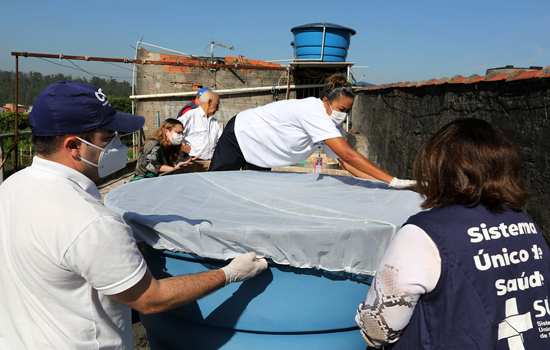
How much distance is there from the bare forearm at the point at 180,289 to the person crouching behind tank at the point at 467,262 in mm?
436

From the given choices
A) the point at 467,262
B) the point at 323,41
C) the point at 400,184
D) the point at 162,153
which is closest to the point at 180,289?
the point at 467,262

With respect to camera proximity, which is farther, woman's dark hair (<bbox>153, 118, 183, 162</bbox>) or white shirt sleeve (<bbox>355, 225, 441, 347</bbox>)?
woman's dark hair (<bbox>153, 118, 183, 162</bbox>)

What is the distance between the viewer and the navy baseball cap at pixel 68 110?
1.12m

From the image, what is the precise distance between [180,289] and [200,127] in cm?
379

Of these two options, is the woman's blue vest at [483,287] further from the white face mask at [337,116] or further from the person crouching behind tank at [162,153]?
the person crouching behind tank at [162,153]

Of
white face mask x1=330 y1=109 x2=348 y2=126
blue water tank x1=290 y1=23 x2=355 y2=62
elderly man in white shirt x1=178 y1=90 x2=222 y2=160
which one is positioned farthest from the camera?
blue water tank x1=290 y1=23 x2=355 y2=62

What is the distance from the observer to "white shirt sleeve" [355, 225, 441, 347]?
3.23ft

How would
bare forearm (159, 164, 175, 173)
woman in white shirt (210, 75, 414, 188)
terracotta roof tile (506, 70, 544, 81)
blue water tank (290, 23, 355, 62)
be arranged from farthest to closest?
blue water tank (290, 23, 355, 62), bare forearm (159, 164, 175, 173), terracotta roof tile (506, 70, 544, 81), woman in white shirt (210, 75, 414, 188)

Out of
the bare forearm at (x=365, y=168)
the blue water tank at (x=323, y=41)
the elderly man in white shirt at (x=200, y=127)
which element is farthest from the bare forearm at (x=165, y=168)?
the blue water tank at (x=323, y=41)

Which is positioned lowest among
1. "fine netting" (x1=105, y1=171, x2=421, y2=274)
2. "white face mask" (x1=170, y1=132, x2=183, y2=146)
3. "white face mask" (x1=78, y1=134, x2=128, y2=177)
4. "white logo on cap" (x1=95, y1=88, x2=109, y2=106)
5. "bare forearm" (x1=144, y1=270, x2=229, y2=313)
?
"bare forearm" (x1=144, y1=270, x2=229, y2=313)

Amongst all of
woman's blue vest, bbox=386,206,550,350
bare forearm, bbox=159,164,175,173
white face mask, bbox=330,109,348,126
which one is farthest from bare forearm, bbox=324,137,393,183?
bare forearm, bbox=159,164,175,173

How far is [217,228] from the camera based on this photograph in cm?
139

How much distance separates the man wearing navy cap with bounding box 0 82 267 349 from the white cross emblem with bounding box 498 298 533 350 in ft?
2.41

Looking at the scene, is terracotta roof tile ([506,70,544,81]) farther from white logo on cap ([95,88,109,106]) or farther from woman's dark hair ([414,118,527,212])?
white logo on cap ([95,88,109,106])
